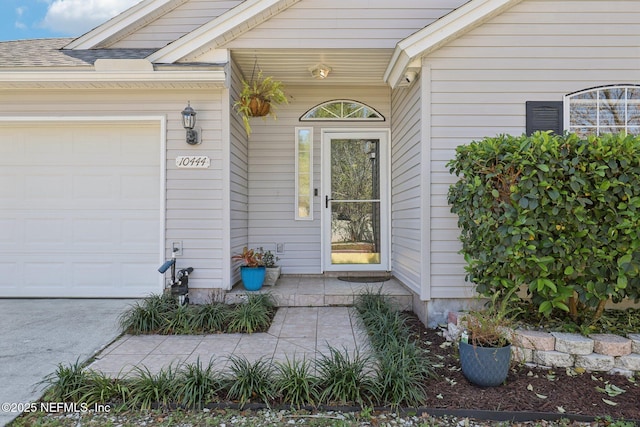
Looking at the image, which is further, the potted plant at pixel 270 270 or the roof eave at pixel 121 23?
the roof eave at pixel 121 23

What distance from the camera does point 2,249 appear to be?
15.4 ft

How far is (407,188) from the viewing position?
4574 millimetres

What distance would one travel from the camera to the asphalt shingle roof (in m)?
4.37

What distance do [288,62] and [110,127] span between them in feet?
7.58

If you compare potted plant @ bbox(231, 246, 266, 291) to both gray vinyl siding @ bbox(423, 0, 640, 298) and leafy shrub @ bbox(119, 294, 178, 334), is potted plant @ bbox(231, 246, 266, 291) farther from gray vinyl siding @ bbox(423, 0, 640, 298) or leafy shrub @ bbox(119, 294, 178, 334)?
gray vinyl siding @ bbox(423, 0, 640, 298)

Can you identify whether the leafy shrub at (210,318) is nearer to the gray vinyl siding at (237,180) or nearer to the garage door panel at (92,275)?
the gray vinyl siding at (237,180)

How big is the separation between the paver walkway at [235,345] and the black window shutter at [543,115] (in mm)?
2694

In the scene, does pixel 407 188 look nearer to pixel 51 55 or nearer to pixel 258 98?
pixel 258 98

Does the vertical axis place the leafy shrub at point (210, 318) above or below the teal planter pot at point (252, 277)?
below

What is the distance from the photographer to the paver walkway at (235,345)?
301cm

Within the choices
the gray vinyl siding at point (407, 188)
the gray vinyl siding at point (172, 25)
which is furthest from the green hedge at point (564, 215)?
the gray vinyl siding at point (172, 25)

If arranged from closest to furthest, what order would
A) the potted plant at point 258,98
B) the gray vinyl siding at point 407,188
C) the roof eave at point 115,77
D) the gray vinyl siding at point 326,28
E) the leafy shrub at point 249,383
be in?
1. the leafy shrub at point 249,383
2. the gray vinyl siding at point 407,188
3. the roof eave at point 115,77
4. the gray vinyl siding at point 326,28
5. the potted plant at point 258,98

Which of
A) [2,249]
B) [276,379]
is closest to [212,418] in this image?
[276,379]

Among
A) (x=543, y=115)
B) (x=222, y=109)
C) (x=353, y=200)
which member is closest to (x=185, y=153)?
(x=222, y=109)
